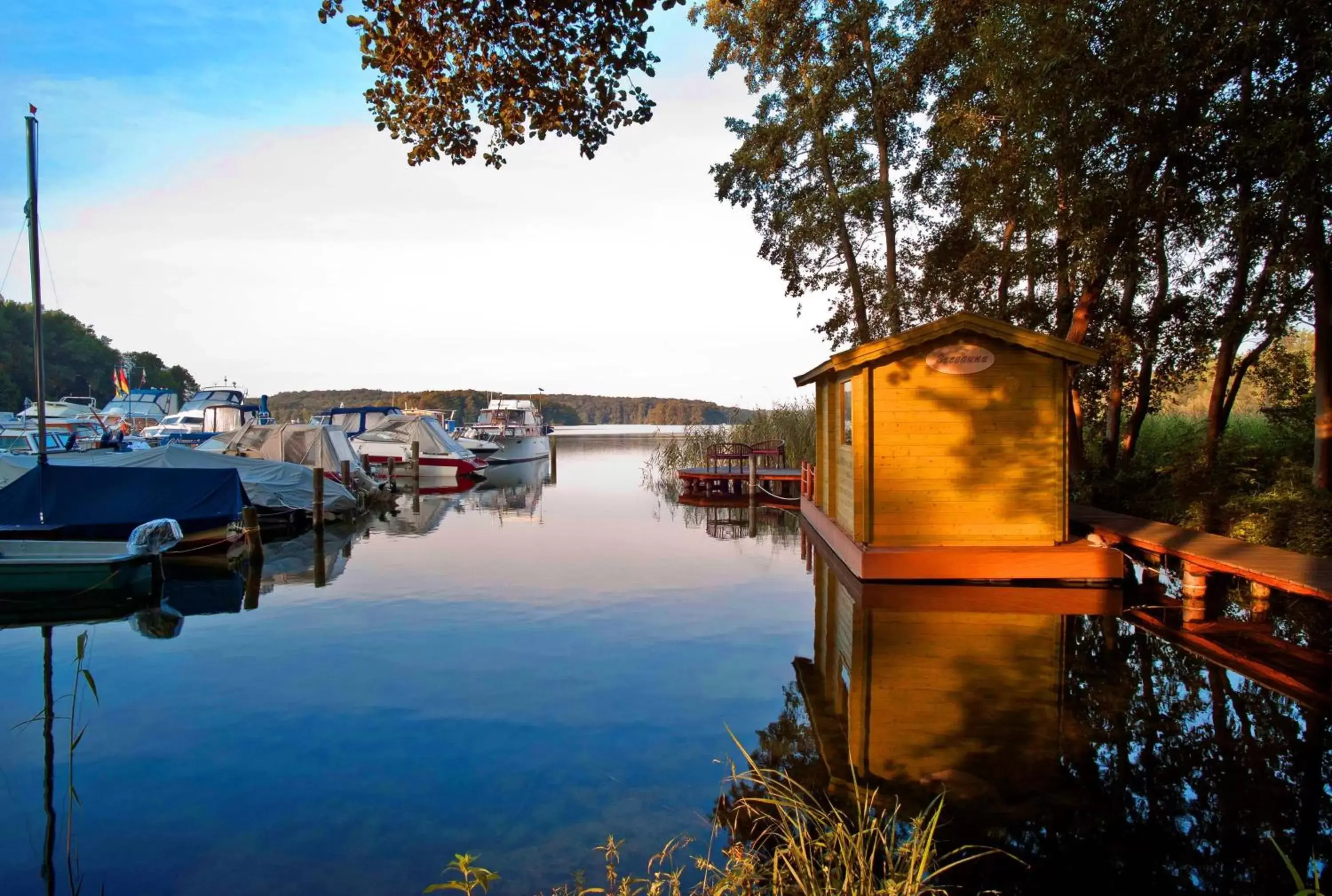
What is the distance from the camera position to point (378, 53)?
489 cm

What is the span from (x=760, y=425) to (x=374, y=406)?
17.8 metres

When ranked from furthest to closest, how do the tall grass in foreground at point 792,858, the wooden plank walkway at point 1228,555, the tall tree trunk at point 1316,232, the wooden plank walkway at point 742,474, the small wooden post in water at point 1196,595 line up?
1. the wooden plank walkway at point 742,474
2. the tall tree trunk at point 1316,232
3. the small wooden post in water at point 1196,595
4. the wooden plank walkway at point 1228,555
5. the tall grass in foreground at point 792,858

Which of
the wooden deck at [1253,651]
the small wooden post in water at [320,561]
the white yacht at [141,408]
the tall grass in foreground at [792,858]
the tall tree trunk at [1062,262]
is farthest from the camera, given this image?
the white yacht at [141,408]

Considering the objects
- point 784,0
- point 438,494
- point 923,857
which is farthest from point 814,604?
point 438,494

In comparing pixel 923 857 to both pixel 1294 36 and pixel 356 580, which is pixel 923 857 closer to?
pixel 356 580

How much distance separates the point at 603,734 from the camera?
5852 millimetres

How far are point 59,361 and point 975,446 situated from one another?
8810 cm

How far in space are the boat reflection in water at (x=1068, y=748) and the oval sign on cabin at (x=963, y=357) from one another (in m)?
3.40

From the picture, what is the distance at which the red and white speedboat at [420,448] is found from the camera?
31953 millimetres

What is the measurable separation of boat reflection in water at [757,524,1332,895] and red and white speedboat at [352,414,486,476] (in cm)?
2529

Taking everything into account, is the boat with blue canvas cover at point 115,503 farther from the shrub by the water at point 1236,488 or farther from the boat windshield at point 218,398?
the boat windshield at point 218,398

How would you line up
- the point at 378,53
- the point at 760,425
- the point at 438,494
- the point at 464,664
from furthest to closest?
1. the point at 760,425
2. the point at 438,494
3. the point at 464,664
4. the point at 378,53

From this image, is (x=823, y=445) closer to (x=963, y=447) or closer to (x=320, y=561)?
(x=963, y=447)

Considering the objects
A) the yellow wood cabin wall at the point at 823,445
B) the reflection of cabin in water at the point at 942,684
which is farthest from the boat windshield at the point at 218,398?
the reflection of cabin in water at the point at 942,684
